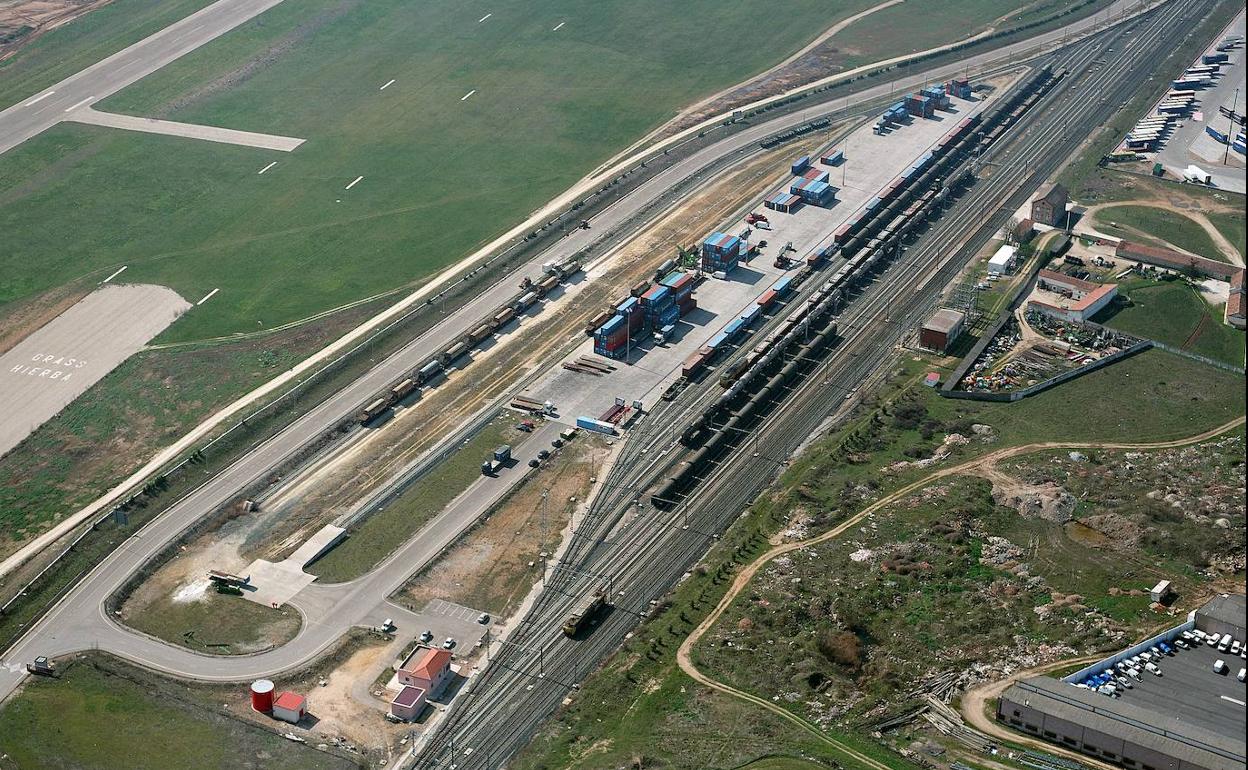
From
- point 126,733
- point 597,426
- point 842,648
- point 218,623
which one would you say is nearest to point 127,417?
point 218,623

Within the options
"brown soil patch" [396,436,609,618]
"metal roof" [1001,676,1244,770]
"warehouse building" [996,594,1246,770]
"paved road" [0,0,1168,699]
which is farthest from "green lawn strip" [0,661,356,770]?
"warehouse building" [996,594,1246,770]

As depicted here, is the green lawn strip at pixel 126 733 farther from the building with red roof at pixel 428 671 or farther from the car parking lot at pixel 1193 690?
the car parking lot at pixel 1193 690

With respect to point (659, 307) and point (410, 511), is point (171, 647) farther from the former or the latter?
point (659, 307)

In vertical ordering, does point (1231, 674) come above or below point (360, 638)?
below

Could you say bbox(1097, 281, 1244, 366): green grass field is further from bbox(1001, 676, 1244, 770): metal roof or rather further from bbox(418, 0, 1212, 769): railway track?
bbox(1001, 676, 1244, 770): metal roof

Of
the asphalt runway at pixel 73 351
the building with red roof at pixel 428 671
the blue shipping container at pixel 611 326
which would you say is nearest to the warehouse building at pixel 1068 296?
the blue shipping container at pixel 611 326

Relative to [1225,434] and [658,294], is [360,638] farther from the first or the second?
[1225,434]

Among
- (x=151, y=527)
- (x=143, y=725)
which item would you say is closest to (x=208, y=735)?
(x=143, y=725)
